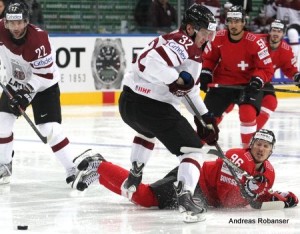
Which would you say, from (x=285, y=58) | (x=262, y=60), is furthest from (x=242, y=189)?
(x=285, y=58)

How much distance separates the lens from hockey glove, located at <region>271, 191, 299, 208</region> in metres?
5.14

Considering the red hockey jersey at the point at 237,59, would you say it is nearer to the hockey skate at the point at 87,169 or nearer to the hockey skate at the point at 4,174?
the hockey skate at the point at 4,174

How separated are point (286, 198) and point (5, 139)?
6.03 ft

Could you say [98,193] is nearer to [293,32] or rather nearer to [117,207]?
[117,207]

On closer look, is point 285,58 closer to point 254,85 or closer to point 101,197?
point 254,85

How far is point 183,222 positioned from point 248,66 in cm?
279

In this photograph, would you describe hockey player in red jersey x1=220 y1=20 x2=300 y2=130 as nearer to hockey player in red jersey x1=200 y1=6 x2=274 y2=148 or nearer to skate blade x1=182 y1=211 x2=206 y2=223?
hockey player in red jersey x1=200 y1=6 x2=274 y2=148

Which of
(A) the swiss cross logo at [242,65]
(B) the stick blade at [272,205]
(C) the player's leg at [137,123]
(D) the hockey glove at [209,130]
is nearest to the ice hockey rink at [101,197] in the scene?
(B) the stick blade at [272,205]

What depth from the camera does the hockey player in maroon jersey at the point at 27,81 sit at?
5.74m

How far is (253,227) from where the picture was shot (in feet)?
15.4

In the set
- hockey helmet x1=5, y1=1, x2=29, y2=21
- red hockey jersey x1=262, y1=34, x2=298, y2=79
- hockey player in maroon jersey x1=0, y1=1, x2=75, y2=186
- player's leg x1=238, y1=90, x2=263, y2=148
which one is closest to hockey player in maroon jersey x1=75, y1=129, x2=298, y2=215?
hockey player in maroon jersey x1=0, y1=1, x2=75, y2=186

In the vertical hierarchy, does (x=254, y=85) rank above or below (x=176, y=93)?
below

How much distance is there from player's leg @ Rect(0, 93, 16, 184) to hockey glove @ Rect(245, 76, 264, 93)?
190 centimetres

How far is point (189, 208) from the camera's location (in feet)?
15.7
